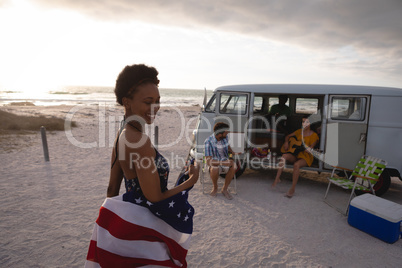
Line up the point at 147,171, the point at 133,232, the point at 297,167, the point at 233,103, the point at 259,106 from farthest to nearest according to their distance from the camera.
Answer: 1. the point at 259,106
2. the point at 233,103
3. the point at 297,167
4. the point at 133,232
5. the point at 147,171

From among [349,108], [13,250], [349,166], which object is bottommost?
[13,250]

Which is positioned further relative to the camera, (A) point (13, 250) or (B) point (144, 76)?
(A) point (13, 250)

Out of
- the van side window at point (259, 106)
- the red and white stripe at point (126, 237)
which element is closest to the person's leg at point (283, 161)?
the van side window at point (259, 106)

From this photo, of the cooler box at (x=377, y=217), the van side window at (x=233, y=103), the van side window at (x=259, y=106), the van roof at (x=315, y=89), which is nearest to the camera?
the cooler box at (x=377, y=217)

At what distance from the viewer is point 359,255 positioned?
3447 millimetres

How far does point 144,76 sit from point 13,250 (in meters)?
3.68

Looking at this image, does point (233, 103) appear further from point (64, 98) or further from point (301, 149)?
point (64, 98)

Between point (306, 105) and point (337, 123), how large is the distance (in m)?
2.61

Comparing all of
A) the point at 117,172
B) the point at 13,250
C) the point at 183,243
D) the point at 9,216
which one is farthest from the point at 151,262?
the point at 9,216

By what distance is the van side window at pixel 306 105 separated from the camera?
25.5 feet

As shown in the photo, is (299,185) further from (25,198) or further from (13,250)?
(25,198)

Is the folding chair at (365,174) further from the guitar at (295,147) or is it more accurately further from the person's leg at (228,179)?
the person's leg at (228,179)

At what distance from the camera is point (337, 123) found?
5555 mm

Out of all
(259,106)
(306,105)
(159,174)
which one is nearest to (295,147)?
(259,106)
